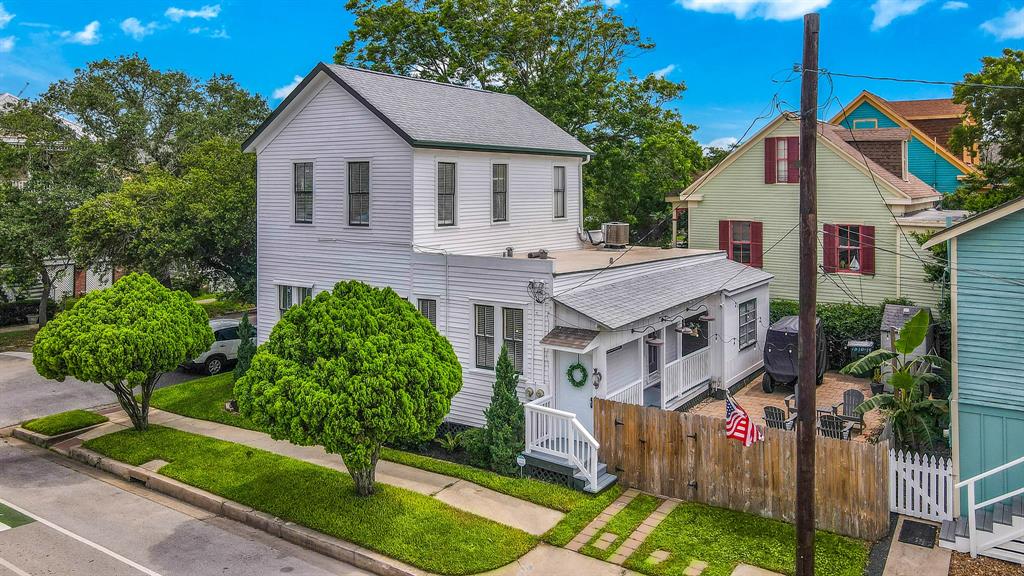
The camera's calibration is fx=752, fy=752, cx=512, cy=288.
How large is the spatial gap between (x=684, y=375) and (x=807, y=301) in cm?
910

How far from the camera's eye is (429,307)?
18.0 meters

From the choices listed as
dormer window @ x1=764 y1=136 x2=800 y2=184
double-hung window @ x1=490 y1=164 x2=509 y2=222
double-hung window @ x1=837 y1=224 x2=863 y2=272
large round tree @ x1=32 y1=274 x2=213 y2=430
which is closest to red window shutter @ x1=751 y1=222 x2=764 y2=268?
dormer window @ x1=764 y1=136 x2=800 y2=184

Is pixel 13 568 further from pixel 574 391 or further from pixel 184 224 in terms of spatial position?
pixel 184 224

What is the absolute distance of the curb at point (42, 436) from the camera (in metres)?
18.5

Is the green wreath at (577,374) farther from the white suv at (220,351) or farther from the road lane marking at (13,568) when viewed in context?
the white suv at (220,351)

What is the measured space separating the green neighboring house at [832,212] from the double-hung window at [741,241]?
0.04m

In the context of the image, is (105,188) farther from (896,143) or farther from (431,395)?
(896,143)

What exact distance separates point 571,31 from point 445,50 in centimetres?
622

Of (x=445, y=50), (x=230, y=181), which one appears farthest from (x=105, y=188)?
(x=445, y=50)

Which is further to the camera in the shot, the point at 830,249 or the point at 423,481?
the point at 830,249

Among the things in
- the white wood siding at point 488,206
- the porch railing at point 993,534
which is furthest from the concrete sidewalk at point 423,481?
the porch railing at point 993,534

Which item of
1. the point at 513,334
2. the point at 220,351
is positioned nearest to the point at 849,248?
the point at 513,334

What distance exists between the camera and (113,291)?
17.7m

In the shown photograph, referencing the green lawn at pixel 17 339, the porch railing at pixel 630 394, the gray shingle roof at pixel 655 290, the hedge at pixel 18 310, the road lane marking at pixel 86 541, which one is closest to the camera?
the road lane marking at pixel 86 541
